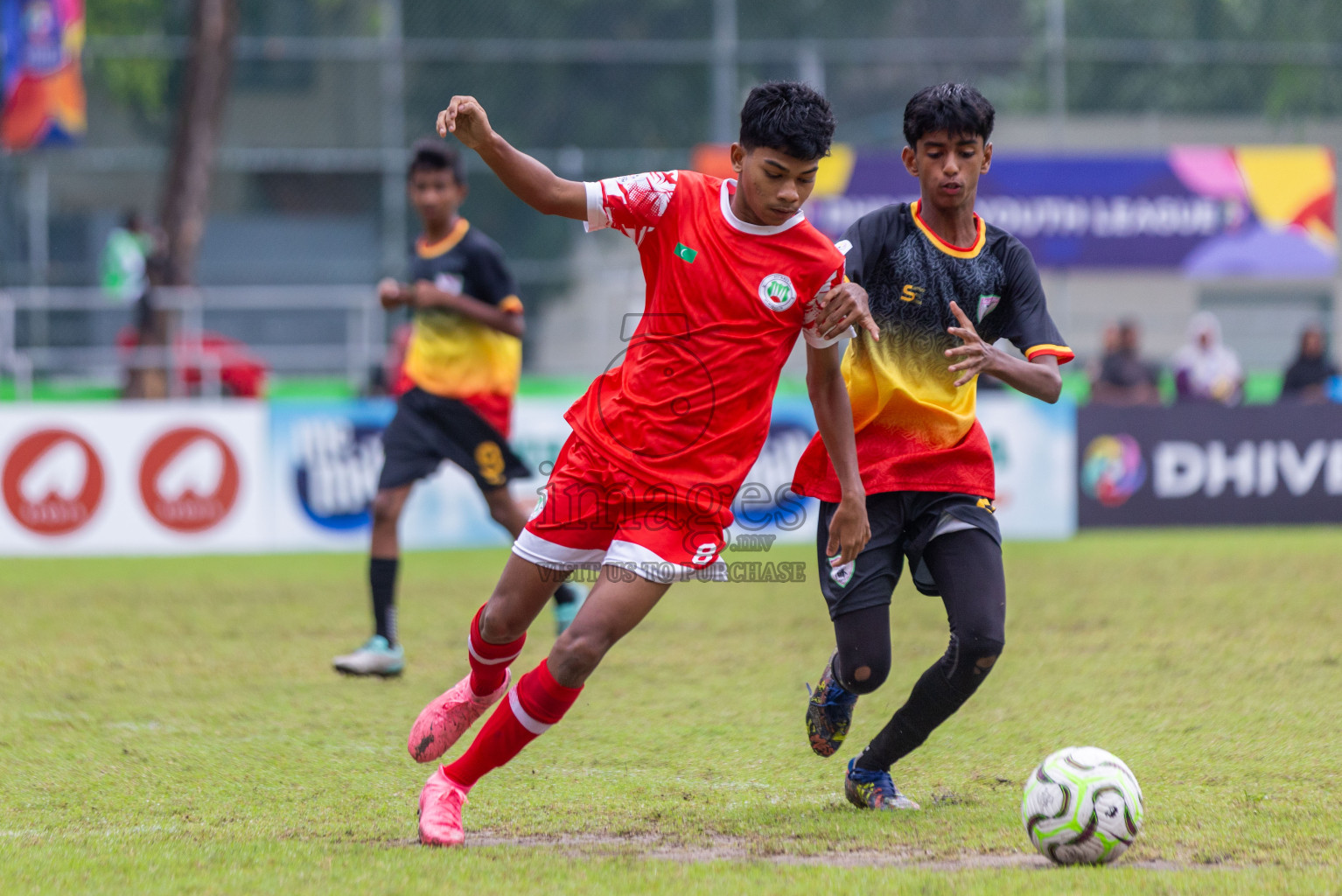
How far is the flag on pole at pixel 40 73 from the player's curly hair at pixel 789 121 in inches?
576

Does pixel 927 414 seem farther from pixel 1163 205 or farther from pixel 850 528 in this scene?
pixel 1163 205

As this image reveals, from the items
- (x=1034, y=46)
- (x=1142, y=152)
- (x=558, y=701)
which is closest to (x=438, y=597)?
(x=558, y=701)

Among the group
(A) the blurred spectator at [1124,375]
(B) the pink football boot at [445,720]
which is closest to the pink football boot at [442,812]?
(B) the pink football boot at [445,720]

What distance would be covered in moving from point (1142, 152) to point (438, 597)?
1183 centimetres

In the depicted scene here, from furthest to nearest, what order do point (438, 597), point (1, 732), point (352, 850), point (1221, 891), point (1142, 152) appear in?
point (1142, 152) → point (438, 597) → point (1, 732) → point (352, 850) → point (1221, 891)

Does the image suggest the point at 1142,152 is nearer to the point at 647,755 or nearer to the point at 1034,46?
the point at 1034,46

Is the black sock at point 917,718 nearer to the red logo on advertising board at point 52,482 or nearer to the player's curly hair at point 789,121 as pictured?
the player's curly hair at point 789,121

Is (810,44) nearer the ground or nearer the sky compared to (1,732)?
nearer the sky

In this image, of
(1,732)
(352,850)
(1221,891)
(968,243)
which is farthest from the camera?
(1,732)

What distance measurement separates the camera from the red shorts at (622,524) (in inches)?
161

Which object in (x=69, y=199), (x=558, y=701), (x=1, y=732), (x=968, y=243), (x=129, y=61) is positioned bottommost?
(x=1, y=732)

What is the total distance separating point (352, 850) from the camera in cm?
404

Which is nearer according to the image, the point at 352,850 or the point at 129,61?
the point at 352,850

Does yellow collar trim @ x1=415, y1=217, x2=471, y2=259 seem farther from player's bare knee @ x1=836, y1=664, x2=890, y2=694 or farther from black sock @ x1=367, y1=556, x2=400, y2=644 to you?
player's bare knee @ x1=836, y1=664, x2=890, y2=694
